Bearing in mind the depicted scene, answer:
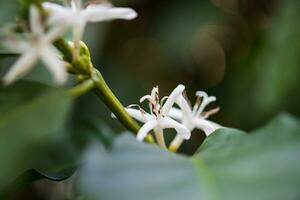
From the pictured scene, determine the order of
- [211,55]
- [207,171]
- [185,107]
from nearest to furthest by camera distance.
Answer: [207,171] < [185,107] < [211,55]

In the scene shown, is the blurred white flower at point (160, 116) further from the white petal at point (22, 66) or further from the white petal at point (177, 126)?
the white petal at point (22, 66)

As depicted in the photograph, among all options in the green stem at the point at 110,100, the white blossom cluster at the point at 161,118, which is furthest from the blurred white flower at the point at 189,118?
the green stem at the point at 110,100

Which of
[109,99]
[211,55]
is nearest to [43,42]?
[109,99]

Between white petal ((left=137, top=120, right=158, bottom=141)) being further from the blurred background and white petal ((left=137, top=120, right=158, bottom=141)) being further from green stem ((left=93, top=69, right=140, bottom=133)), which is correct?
the blurred background

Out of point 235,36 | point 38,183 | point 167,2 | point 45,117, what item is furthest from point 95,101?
point 45,117

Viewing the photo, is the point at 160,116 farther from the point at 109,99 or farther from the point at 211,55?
the point at 211,55
